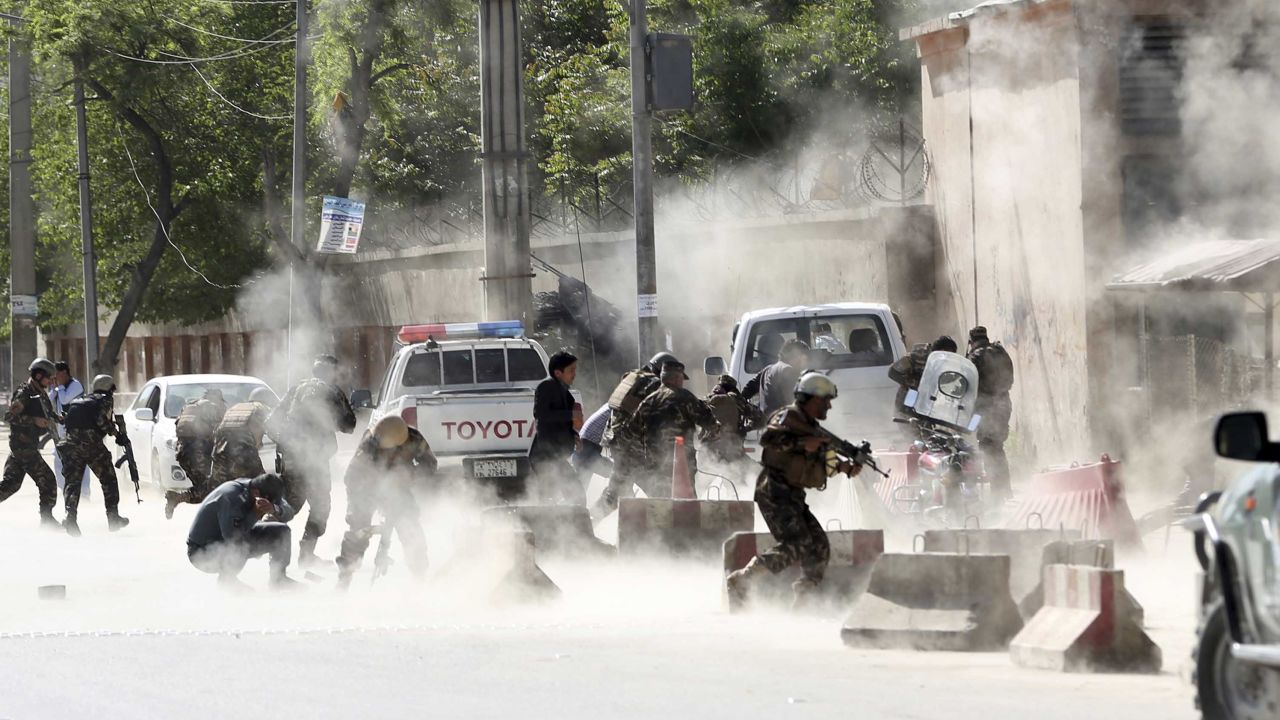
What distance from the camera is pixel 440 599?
39.4 ft

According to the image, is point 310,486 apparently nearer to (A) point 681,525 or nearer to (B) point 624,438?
(B) point 624,438

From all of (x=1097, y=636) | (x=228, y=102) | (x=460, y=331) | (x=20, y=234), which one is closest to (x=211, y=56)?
(x=228, y=102)

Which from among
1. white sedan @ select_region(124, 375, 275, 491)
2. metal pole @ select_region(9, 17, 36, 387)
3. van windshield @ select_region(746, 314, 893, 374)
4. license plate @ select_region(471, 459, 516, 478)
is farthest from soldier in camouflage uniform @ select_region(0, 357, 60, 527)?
metal pole @ select_region(9, 17, 36, 387)

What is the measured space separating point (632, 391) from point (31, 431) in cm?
649

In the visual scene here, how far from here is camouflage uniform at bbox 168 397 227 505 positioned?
17609mm

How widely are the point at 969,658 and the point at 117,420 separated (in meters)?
11.4

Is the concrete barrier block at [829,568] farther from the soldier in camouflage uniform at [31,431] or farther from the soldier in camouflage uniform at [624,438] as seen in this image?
the soldier in camouflage uniform at [31,431]

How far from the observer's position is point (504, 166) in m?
20.7

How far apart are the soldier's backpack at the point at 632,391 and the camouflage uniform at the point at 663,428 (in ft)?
0.34

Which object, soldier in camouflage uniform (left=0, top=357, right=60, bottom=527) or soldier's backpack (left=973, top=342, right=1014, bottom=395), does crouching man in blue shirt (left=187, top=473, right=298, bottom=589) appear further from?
soldier's backpack (left=973, top=342, right=1014, bottom=395)

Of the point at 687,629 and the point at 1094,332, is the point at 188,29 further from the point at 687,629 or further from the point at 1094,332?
the point at 687,629

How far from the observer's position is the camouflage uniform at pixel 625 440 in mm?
14445

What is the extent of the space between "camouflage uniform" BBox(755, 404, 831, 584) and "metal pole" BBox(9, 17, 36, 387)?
2187 cm

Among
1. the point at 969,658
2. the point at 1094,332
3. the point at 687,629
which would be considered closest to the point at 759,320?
the point at 1094,332
